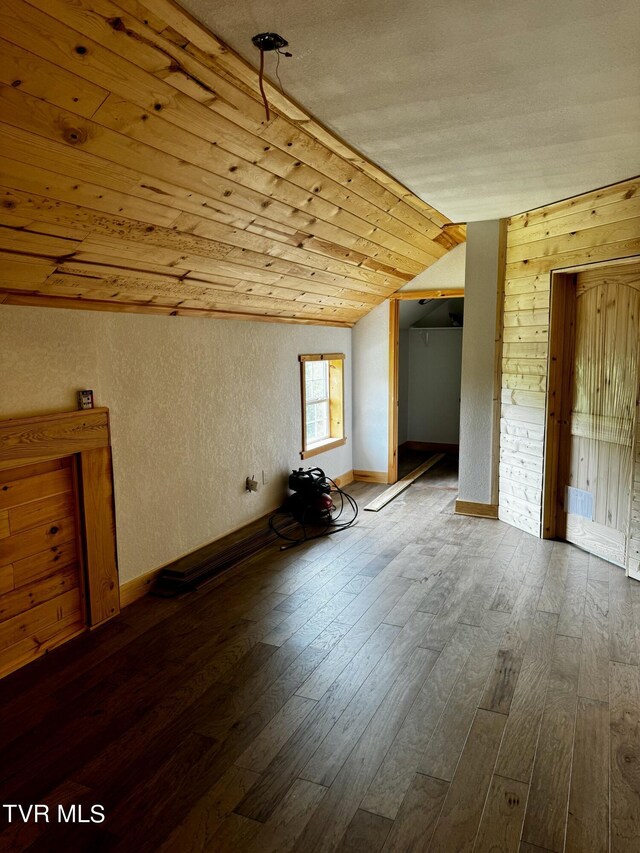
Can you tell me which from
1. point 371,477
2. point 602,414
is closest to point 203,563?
point 602,414

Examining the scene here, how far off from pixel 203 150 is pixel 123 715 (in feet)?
8.12

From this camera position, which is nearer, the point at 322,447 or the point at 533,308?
the point at 533,308

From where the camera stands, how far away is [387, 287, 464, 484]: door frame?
20.3ft

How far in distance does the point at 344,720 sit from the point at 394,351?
468 centimetres

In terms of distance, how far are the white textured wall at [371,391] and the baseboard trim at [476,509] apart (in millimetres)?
1459

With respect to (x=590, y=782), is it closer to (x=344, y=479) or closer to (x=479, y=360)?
(x=479, y=360)

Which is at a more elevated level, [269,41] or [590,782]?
[269,41]

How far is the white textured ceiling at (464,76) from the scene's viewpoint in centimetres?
187

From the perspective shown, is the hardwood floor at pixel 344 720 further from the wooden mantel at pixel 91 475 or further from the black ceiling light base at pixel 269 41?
the black ceiling light base at pixel 269 41

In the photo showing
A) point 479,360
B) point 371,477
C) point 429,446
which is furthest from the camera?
point 429,446

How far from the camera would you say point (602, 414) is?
4.20 meters

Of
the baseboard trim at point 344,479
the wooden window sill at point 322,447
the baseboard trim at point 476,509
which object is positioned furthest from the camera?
the baseboard trim at point 344,479

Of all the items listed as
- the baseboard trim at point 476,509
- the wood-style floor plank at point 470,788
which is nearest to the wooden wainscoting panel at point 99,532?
the wood-style floor plank at point 470,788

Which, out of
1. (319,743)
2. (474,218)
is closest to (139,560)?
(319,743)
